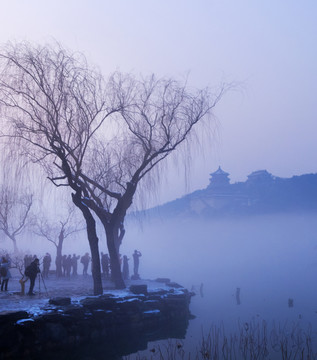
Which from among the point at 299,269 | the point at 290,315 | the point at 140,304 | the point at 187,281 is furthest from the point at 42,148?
the point at 299,269

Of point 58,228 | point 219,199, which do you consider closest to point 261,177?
point 219,199

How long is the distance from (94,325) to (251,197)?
42.3m

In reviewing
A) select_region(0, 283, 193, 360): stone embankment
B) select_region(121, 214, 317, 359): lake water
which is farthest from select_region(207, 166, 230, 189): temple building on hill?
select_region(0, 283, 193, 360): stone embankment

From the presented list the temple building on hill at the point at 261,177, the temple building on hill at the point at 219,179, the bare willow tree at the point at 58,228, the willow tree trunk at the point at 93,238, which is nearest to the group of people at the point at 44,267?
the bare willow tree at the point at 58,228

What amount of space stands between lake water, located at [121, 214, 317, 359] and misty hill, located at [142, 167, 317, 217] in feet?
5.10

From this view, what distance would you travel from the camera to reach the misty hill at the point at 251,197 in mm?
45656

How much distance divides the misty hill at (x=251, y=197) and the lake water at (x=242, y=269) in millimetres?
1554

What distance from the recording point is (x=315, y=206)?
4453cm

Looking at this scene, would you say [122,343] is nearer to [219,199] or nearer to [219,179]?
[219,199]

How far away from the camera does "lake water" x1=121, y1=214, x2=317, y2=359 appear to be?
36.5 ft

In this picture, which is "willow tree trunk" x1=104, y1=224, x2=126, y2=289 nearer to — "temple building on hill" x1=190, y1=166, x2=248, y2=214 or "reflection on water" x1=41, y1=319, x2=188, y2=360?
"reflection on water" x1=41, y1=319, x2=188, y2=360

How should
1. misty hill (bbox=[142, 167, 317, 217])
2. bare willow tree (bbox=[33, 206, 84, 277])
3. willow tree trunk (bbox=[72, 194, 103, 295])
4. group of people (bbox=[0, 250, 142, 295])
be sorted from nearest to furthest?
group of people (bbox=[0, 250, 142, 295])
willow tree trunk (bbox=[72, 194, 103, 295])
bare willow tree (bbox=[33, 206, 84, 277])
misty hill (bbox=[142, 167, 317, 217])

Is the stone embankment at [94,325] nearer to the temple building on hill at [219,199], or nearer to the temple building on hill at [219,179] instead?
the temple building on hill at [219,199]

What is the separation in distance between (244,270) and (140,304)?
2220 cm
